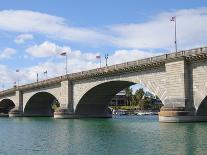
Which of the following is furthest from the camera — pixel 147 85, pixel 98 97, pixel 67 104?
pixel 67 104

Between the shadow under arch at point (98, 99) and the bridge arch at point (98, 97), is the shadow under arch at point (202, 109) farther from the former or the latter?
the shadow under arch at point (98, 99)

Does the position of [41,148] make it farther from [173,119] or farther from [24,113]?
[24,113]

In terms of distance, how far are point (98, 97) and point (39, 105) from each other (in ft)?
115

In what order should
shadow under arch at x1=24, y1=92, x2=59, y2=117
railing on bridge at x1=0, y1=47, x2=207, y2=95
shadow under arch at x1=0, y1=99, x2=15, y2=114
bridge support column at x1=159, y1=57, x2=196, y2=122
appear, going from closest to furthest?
1. railing on bridge at x1=0, y1=47, x2=207, y2=95
2. bridge support column at x1=159, y1=57, x2=196, y2=122
3. shadow under arch at x1=24, y1=92, x2=59, y2=117
4. shadow under arch at x1=0, y1=99, x2=15, y2=114

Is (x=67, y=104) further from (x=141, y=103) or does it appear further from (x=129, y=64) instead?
(x=141, y=103)

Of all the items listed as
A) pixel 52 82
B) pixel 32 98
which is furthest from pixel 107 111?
pixel 32 98

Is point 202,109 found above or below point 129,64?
below

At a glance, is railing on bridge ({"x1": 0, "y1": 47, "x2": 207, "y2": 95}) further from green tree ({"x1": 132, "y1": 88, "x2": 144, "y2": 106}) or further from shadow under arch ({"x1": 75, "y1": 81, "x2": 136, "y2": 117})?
green tree ({"x1": 132, "y1": 88, "x2": 144, "y2": 106})

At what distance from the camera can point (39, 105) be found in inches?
4793

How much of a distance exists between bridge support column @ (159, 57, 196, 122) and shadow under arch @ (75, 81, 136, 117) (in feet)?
67.9

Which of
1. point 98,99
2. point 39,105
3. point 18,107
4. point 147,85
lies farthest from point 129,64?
point 18,107

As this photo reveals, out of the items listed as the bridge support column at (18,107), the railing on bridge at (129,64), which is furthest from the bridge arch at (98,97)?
the bridge support column at (18,107)

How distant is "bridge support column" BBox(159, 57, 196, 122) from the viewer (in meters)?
58.6

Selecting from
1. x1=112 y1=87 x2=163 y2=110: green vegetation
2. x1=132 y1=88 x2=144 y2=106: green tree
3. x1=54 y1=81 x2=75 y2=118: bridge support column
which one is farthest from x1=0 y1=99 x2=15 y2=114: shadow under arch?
x1=132 y1=88 x2=144 y2=106: green tree
